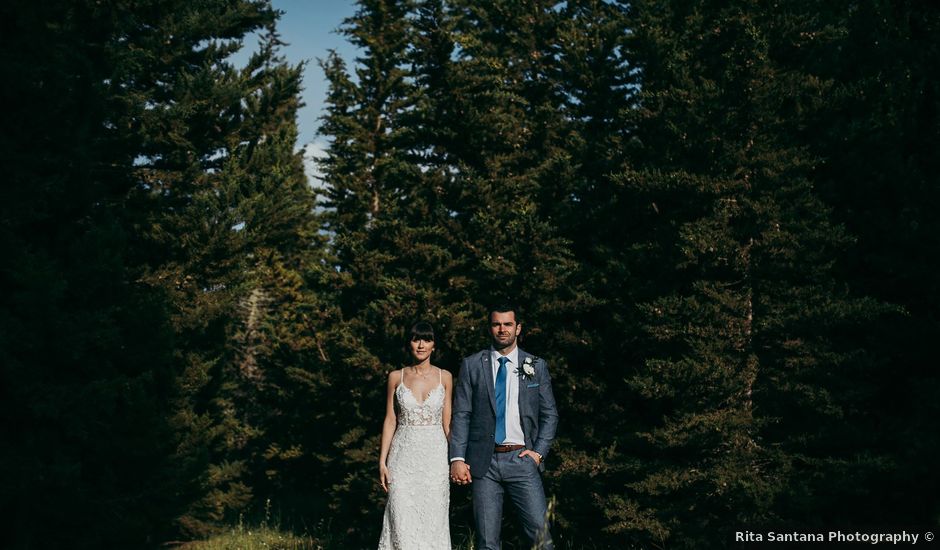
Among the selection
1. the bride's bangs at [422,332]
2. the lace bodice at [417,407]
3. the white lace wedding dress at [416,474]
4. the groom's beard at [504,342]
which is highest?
the bride's bangs at [422,332]

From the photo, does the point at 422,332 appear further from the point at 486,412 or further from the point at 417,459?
the point at 417,459

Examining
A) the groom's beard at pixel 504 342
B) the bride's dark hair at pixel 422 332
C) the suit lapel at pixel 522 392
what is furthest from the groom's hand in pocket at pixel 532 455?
the bride's dark hair at pixel 422 332

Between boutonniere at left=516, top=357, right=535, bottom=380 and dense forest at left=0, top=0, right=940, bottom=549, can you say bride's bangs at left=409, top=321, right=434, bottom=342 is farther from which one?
dense forest at left=0, top=0, right=940, bottom=549

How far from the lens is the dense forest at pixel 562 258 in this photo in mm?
12227

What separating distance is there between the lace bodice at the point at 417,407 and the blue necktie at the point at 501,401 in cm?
98

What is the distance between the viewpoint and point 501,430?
6.74 metres

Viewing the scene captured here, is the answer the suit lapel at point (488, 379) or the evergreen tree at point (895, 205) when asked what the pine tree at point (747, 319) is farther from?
the suit lapel at point (488, 379)

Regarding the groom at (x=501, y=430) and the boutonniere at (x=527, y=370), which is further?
the boutonniere at (x=527, y=370)

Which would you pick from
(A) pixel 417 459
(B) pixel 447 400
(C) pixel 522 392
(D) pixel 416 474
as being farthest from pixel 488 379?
(D) pixel 416 474

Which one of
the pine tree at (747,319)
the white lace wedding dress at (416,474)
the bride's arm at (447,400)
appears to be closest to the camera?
the white lace wedding dress at (416,474)

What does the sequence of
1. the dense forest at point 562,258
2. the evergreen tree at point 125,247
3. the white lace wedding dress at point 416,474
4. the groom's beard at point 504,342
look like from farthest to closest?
the dense forest at point 562,258 → the evergreen tree at point 125,247 → the white lace wedding dress at point 416,474 → the groom's beard at point 504,342

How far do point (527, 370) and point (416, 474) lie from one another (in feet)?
5.75

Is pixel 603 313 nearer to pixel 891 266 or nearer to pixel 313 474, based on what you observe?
pixel 891 266

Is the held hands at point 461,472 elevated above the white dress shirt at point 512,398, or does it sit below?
below
